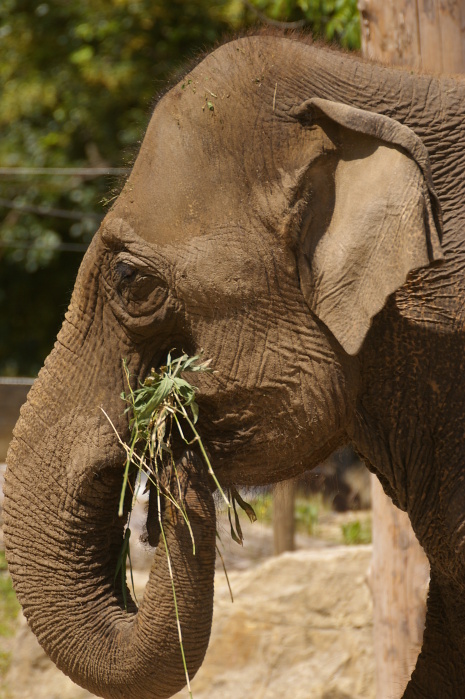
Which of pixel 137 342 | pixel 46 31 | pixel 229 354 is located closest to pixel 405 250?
pixel 229 354

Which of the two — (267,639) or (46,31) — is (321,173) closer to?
(267,639)

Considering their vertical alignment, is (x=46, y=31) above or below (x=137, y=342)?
below

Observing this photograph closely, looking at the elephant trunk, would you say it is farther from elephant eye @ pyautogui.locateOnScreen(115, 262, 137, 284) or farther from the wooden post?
the wooden post

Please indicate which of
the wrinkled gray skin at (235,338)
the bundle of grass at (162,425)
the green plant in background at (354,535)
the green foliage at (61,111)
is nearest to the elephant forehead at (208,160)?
the wrinkled gray skin at (235,338)

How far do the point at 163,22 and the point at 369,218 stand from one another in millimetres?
9628

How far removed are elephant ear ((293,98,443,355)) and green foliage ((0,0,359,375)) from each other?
8314mm

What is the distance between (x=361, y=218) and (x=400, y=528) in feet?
7.81

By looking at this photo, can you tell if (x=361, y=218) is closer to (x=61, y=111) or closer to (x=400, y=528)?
(x=400, y=528)

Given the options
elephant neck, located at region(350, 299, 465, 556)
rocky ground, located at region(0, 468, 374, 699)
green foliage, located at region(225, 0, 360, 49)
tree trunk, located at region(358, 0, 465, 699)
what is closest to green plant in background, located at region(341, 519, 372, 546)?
rocky ground, located at region(0, 468, 374, 699)

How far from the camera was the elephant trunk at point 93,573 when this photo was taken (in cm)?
245

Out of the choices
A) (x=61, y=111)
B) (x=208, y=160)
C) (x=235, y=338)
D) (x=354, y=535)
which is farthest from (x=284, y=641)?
(x=61, y=111)

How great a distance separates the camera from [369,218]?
227 cm

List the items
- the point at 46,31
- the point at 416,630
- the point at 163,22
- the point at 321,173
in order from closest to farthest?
the point at 321,173 → the point at 416,630 → the point at 163,22 → the point at 46,31

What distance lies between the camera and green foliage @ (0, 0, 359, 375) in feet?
36.7
